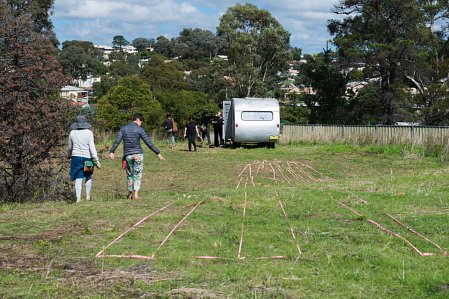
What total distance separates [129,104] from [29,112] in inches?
1844

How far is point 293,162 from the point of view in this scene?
21656 mm

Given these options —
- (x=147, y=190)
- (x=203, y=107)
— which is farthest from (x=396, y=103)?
(x=147, y=190)

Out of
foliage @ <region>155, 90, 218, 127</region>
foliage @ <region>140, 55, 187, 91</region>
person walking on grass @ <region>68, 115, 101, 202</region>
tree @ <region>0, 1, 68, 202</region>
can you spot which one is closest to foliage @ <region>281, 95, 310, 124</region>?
foliage @ <region>155, 90, 218, 127</region>

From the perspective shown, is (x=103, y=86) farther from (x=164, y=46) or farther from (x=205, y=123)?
(x=164, y=46)

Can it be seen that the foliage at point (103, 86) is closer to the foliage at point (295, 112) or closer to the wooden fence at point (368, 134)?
the foliage at point (295, 112)

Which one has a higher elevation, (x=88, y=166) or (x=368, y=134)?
(x=368, y=134)

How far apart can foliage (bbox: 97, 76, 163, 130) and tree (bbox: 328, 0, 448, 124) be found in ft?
62.2

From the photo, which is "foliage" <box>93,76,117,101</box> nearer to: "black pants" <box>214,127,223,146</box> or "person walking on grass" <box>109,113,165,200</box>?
"black pants" <box>214,127,223,146</box>

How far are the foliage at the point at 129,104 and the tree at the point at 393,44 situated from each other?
18964mm

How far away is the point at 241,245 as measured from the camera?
23.0 ft

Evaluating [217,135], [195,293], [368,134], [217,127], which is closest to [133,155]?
[195,293]

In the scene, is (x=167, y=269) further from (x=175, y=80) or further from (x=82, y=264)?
(x=175, y=80)

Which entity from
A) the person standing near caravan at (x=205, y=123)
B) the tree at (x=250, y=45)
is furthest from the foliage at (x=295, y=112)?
the person standing near caravan at (x=205, y=123)

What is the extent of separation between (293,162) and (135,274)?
1613 cm
